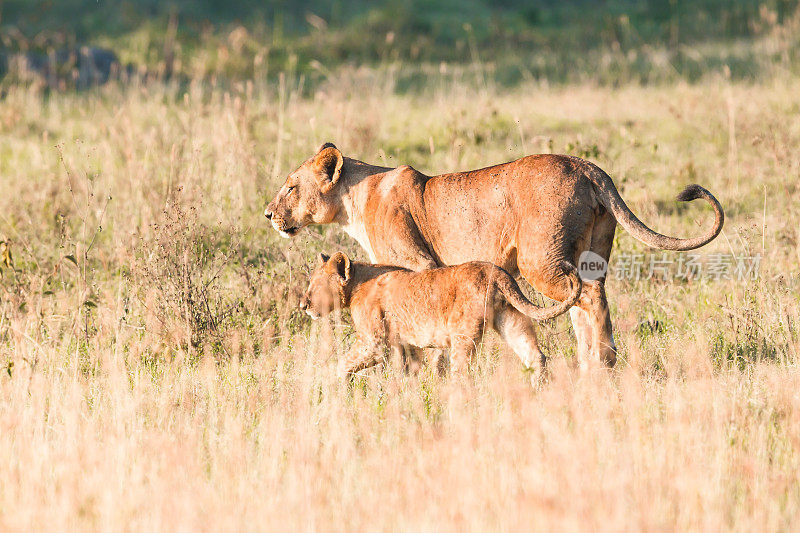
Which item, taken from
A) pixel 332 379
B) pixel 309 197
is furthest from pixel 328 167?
pixel 332 379

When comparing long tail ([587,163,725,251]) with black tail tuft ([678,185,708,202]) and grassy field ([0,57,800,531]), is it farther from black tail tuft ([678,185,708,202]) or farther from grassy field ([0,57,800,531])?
grassy field ([0,57,800,531])

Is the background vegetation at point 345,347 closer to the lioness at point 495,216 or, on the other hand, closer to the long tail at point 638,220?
the lioness at point 495,216

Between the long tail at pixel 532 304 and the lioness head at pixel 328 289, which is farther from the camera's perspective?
the lioness head at pixel 328 289

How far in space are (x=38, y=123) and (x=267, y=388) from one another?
31.3 ft

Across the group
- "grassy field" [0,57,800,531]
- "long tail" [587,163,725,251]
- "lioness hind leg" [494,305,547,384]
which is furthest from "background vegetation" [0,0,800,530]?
"long tail" [587,163,725,251]

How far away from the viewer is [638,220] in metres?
5.94

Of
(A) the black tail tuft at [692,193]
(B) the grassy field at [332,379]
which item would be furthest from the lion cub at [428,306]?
(A) the black tail tuft at [692,193]

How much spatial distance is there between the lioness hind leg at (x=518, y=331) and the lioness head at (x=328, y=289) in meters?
1.21

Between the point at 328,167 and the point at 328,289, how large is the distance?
0.96 meters

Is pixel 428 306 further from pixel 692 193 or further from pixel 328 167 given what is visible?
pixel 692 193

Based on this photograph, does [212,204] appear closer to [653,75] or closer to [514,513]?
[514,513]

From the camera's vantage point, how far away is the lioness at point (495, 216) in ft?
19.5

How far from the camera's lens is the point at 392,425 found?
5.16 meters

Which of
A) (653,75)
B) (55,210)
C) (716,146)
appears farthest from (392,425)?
(653,75)
